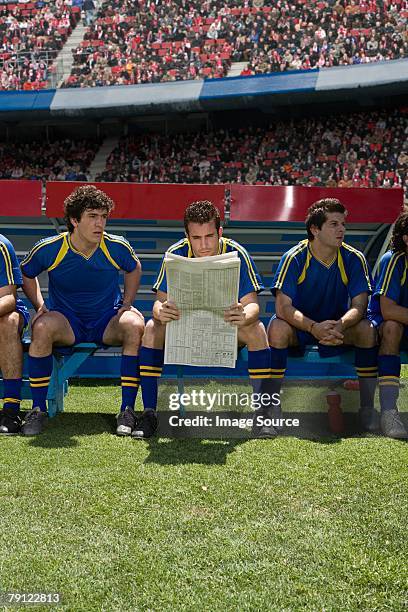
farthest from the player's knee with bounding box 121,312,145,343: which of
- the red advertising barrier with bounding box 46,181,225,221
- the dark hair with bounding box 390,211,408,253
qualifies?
the red advertising barrier with bounding box 46,181,225,221

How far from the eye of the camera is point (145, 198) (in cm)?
624

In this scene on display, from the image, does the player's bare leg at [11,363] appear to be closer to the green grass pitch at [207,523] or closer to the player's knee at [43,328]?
the player's knee at [43,328]

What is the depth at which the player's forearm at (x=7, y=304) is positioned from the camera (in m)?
4.06

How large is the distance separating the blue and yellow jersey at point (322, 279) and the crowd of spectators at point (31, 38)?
1725 cm

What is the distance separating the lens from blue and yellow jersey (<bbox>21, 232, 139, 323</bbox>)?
4.32 m

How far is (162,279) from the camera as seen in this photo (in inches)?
154

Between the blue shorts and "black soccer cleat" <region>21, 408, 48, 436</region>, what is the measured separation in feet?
1.74

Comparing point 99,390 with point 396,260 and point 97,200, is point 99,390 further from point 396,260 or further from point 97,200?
point 396,260

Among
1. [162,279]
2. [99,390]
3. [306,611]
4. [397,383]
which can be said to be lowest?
[99,390]

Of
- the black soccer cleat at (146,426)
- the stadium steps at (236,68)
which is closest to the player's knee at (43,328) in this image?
the black soccer cleat at (146,426)

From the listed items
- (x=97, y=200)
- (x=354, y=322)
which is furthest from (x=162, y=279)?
(x=354, y=322)

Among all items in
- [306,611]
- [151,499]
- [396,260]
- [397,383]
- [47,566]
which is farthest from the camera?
[396,260]

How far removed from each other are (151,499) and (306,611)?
38.5 inches

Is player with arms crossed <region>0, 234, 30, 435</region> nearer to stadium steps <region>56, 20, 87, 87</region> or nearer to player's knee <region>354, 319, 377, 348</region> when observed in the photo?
player's knee <region>354, 319, 377, 348</region>
